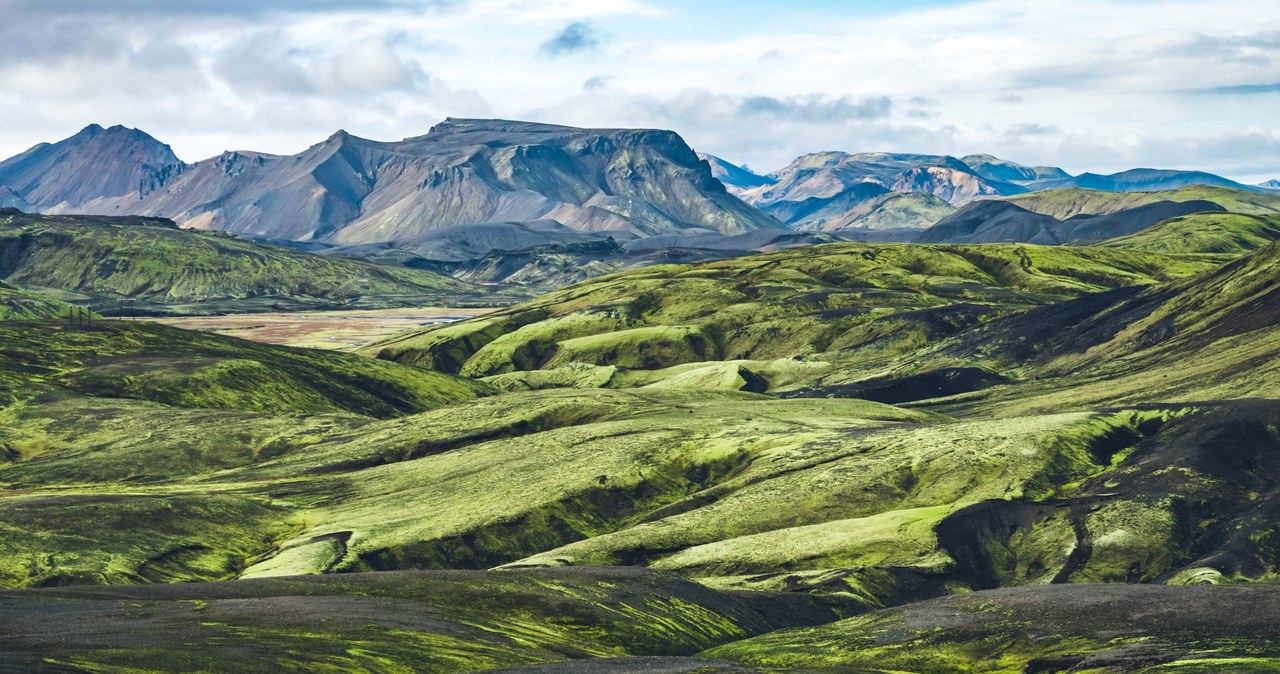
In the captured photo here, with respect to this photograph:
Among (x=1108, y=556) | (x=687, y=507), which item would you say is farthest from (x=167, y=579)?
(x=1108, y=556)

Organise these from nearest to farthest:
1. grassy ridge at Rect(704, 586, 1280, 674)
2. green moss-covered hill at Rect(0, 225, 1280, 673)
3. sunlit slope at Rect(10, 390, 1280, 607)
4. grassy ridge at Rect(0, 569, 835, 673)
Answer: grassy ridge at Rect(0, 569, 835, 673)
grassy ridge at Rect(704, 586, 1280, 674)
green moss-covered hill at Rect(0, 225, 1280, 673)
sunlit slope at Rect(10, 390, 1280, 607)

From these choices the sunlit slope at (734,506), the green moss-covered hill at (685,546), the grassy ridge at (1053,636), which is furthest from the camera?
the sunlit slope at (734,506)

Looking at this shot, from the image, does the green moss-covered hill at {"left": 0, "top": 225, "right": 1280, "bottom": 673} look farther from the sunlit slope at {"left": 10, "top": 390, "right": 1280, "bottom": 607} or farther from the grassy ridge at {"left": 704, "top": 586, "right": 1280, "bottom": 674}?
the sunlit slope at {"left": 10, "top": 390, "right": 1280, "bottom": 607}

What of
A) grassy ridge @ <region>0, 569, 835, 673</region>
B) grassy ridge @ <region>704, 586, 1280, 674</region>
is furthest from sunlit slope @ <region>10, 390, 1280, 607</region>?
grassy ridge @ <region>704, 586, 1280, 674</region>

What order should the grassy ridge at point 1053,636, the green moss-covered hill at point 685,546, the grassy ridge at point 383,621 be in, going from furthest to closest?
the green moss-covered hill at point 685,546, the grassy ridge at point 1053,636, the grassy ridge at point 383,621

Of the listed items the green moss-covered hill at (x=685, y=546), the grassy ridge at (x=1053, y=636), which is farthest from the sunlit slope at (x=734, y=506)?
the grassy ridge at (x=1053, y=636)

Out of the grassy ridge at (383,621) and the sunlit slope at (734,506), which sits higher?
the grassy ridge at (383,621)

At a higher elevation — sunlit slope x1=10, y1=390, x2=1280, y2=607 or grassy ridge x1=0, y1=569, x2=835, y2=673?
grassy ridge x1=0, y1=569, x2=835, y2=673

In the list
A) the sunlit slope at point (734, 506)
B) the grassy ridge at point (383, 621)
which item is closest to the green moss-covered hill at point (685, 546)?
the grassy ridge at point (383, 621)

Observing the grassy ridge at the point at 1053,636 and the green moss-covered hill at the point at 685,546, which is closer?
the grassy ridge at the point at 1053,636

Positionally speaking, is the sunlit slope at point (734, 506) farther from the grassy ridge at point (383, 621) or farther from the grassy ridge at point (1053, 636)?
the grassy ridge at point (1053, 636)

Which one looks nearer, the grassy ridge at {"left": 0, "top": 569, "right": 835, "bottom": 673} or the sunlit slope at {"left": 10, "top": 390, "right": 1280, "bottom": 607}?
the grassy ridge at {"left": 0, "top": 569, "right": 835, "bottom": 673}

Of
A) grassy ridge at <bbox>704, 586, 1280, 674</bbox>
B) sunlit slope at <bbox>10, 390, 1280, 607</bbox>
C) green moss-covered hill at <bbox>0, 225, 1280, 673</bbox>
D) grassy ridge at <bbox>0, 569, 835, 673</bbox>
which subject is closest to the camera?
grassy ridge at <bbox>0, 569, 835, 673</bbox>

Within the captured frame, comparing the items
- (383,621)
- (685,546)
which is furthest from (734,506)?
(383,621)
